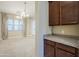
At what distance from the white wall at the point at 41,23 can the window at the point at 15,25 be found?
4.16 feet

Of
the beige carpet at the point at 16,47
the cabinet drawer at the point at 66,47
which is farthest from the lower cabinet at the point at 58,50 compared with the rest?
the beige carpet at the point at 16,47

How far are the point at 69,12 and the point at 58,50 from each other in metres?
0.74

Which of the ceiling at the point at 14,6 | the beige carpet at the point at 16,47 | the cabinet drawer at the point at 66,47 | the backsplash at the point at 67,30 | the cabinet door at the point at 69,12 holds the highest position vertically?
the ceiling at the point at 14,6

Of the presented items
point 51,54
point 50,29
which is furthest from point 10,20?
point 51,54

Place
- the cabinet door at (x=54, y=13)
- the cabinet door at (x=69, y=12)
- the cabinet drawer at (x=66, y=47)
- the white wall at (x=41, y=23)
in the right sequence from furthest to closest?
the white wall at (x=41, y=23)
the cabinet door at (x=54, y=13)
the cabinet door at (x=69, y=12)
the cabinet drawer at (x=66, y=47)

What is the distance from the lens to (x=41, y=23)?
11.7 ft

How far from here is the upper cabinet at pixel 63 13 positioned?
2507 mm

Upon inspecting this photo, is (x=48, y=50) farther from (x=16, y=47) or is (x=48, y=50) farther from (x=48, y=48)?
(x=16, y=47)

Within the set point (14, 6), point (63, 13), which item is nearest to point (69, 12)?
point (63, 13)

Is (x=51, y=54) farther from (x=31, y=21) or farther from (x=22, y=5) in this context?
(x=22, y=5)

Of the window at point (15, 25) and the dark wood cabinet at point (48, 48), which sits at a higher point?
the window at point (15, 25)

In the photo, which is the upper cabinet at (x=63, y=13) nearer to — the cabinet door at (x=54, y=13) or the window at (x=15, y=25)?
the cabinet door at (x=54, y=13)

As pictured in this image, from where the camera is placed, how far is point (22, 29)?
473 cm

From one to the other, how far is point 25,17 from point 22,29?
17.3 inches
